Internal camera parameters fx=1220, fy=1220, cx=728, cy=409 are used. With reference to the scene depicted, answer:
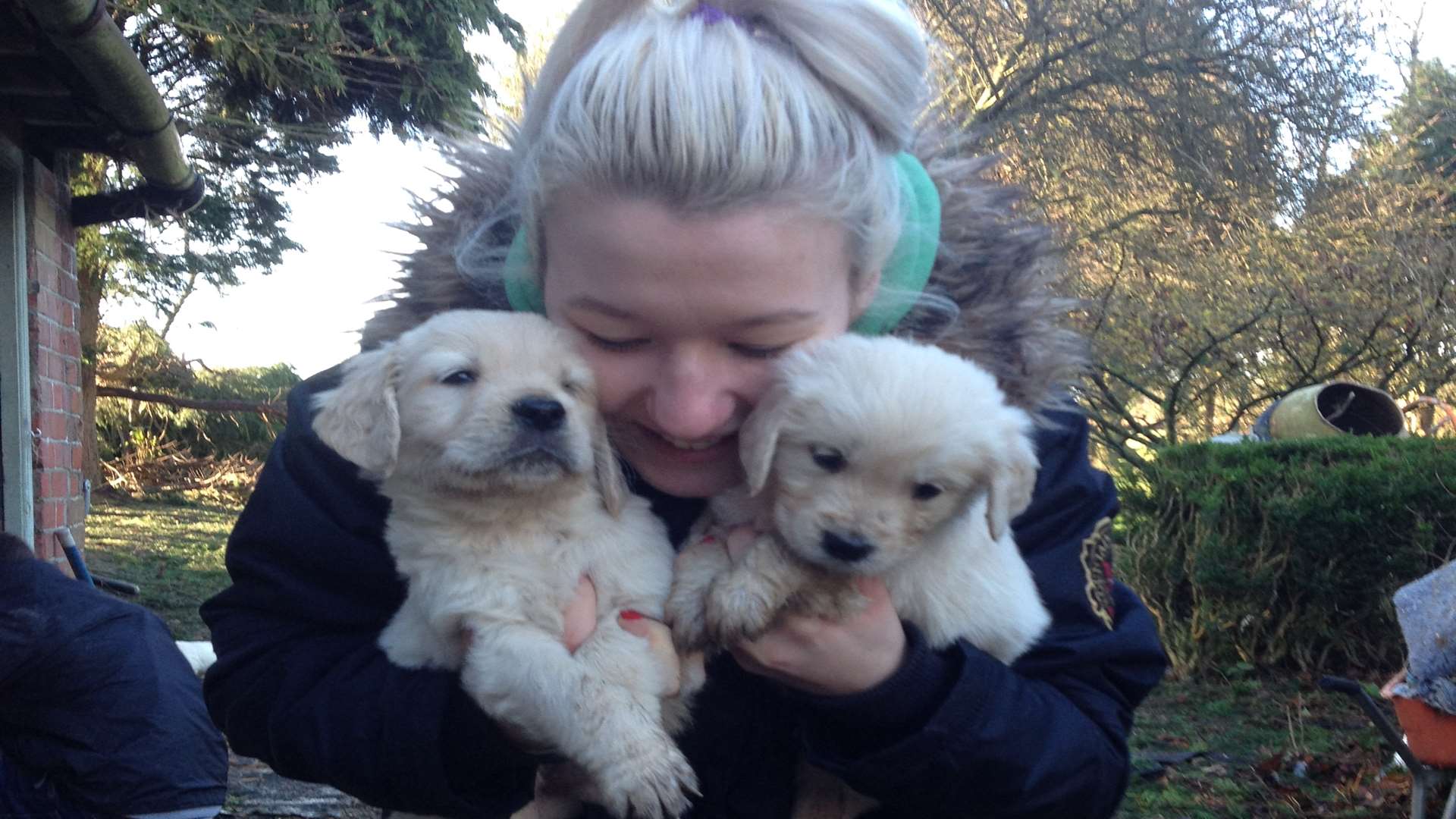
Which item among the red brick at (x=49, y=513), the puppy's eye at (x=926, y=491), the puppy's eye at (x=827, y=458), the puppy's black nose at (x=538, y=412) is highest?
the puppy's black nose at (x=538, y=412)

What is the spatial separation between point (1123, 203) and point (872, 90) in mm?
12652

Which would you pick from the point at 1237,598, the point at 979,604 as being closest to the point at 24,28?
the point at 979,604

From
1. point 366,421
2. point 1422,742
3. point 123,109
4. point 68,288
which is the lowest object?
point 1422,742

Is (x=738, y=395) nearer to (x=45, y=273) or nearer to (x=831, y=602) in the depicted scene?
(x=831, y=602)

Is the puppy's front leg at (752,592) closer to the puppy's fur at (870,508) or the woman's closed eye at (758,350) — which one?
the puppy's fur at (870,508)

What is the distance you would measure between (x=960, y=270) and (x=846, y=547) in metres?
0.77

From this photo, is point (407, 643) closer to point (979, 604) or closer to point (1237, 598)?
point (979, 604)

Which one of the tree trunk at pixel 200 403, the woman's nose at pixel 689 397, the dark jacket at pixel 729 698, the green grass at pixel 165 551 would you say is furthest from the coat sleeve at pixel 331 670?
the tree trunk at pixel 200 403

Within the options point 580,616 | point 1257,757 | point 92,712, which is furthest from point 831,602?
point 1257,757

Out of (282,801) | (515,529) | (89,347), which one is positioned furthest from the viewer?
(89,347)

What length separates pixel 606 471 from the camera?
2.51 meters

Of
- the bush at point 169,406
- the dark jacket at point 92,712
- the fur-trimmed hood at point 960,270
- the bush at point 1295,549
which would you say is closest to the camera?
the fur-trimmed hood at point 960,270

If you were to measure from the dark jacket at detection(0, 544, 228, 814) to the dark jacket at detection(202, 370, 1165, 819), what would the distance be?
2.12m

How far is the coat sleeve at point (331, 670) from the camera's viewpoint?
89.0 inches
